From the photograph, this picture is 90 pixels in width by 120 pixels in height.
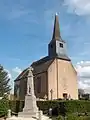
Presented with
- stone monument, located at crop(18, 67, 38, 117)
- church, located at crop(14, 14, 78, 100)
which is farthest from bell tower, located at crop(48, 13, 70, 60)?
stone monument, located at crop(18, 67, 38, 117)

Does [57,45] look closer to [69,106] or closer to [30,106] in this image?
[69,106]

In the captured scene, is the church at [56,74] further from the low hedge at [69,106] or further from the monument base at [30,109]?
the monument base at [30,109]

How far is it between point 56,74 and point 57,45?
6576mm

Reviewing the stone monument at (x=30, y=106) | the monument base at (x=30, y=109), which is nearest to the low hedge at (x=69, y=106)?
the stone monument at (x=30, y=106)

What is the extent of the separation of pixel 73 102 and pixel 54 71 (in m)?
21.9

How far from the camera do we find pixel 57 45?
54469mm

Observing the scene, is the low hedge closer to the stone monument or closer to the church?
the stone monument

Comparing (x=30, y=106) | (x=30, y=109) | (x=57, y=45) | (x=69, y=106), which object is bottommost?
(x=30, y=109)

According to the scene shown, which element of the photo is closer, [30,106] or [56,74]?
[30,106]

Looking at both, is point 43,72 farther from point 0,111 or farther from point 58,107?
point 0,111

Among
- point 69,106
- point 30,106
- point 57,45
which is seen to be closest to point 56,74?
point 57,45

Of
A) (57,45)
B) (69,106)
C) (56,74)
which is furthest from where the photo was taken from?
(57,45)

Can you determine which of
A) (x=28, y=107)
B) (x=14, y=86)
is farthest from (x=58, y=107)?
(x=14, y=86)

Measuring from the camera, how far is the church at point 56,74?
2020 inches
